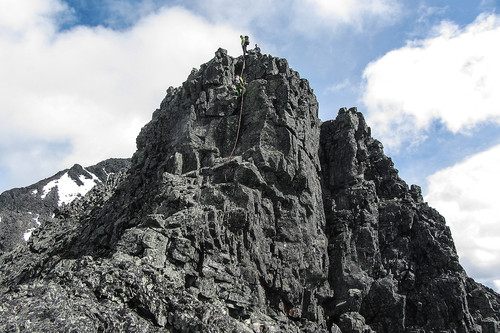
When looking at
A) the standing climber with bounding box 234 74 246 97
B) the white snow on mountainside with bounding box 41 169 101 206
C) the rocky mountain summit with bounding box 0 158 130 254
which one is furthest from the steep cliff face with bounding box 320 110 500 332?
the white snow on mountainside with bounding box 41 169 101 206

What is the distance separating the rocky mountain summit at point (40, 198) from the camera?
106 meters

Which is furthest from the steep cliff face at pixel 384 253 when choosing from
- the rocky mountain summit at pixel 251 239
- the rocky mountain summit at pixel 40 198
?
the rocky mountain summit at pixel 40 198

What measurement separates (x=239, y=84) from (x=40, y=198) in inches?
4248

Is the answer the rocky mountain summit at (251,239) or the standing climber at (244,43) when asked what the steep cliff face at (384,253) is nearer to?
the rocky mountain summit at (251,239)

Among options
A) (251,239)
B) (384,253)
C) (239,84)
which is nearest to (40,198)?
(239,84)

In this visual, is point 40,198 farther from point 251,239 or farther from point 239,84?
point 251,239

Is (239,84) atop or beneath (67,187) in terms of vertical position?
beneath

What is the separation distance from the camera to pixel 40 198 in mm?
131000

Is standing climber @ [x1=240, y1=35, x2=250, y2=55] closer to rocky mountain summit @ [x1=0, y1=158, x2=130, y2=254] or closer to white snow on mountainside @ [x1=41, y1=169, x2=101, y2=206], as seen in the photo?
rocky mountain summit @ [x1=0, y1=158, x2=130, y2=254]

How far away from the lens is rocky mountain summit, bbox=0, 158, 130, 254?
10612cm

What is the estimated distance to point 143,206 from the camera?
123ft

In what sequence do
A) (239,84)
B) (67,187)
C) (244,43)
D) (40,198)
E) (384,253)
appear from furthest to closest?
(67,187), (40,198), (244,43), (239,84), (384,253)

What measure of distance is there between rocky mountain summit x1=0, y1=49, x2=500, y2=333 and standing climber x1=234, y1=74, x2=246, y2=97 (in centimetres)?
76

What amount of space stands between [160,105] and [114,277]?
109 feet
